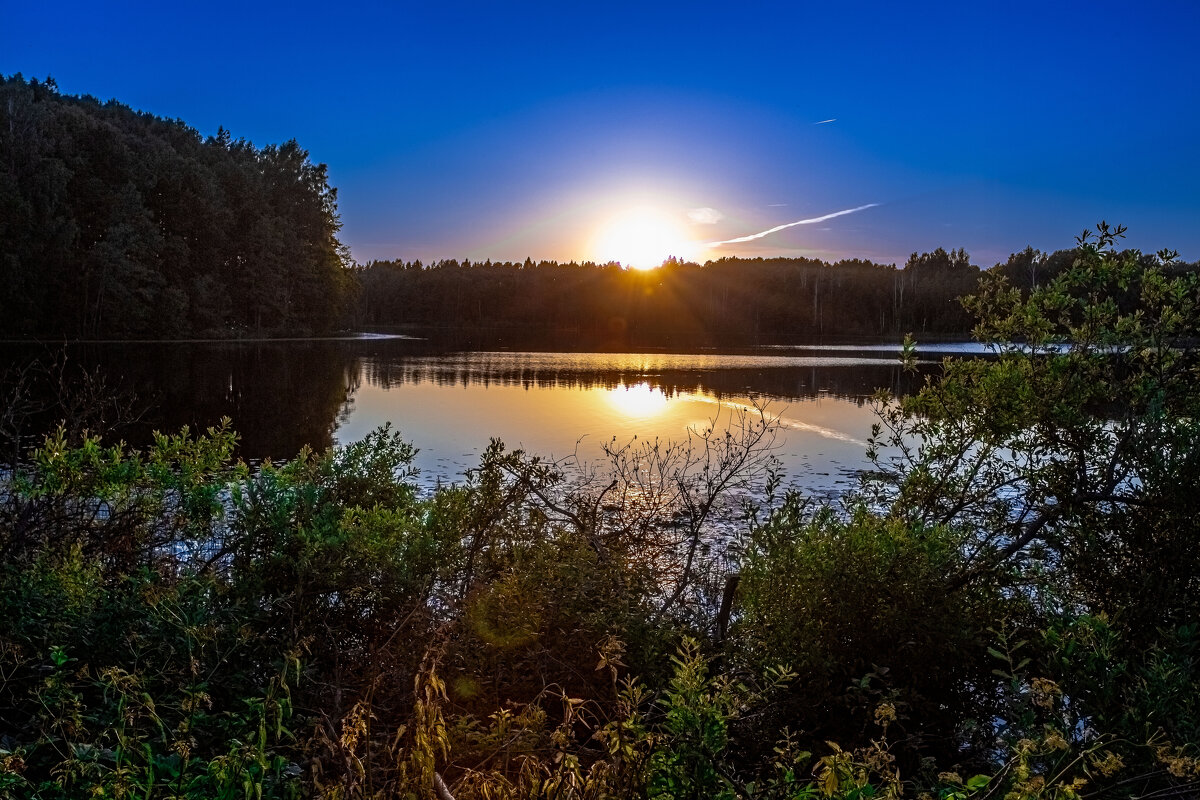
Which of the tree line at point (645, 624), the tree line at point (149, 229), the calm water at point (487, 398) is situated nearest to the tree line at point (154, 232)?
the tree line at point (149, 229)

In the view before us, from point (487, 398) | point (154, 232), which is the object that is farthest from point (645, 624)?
point (154, 232)

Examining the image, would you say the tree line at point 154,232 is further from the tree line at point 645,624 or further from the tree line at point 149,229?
the tree line at point 645,624

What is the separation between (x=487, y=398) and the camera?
29109mm

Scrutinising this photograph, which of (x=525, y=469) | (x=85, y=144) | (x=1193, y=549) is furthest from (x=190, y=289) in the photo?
(x=1193, y=549)

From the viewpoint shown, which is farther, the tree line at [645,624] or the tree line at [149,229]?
Answer: the tree line at [149,229]

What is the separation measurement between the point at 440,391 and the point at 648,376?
11.1 metres

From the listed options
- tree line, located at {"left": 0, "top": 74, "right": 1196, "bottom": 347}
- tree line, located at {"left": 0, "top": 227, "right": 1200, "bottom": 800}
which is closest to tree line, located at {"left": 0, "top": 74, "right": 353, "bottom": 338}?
tree line, located at {"left": 0, "top": 74, "right": 1196, "bottom": 347}

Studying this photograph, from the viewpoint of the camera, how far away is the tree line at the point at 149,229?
48.3 meters

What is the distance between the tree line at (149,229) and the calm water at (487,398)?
607 cm

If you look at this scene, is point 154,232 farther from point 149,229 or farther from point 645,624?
point 645,624

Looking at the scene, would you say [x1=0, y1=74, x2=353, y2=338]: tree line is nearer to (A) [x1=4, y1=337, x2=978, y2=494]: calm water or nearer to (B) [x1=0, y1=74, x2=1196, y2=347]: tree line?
(B) [x1=0, y1=74, x2=1196, y2=347]: tree line

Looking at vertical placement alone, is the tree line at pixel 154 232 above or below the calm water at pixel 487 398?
above

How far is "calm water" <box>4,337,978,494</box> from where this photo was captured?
755 inches

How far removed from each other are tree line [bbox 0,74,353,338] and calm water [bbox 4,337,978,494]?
19.9ft
